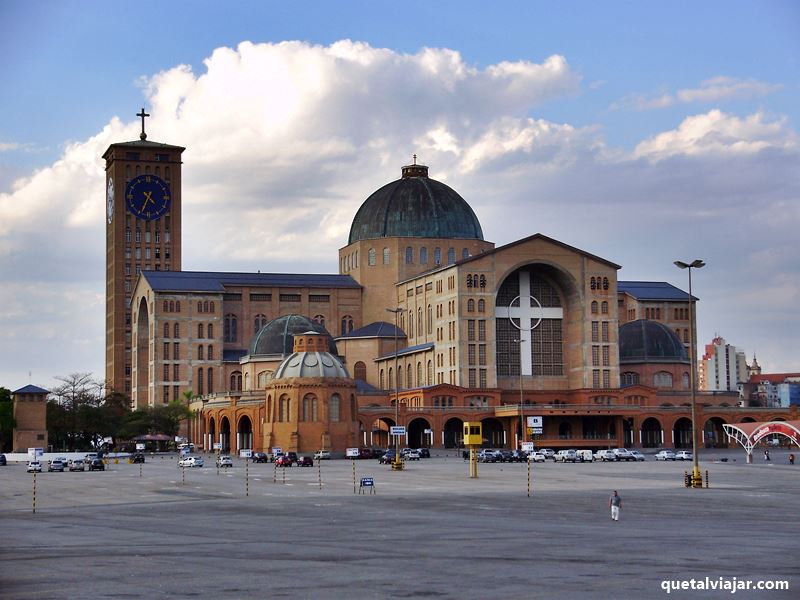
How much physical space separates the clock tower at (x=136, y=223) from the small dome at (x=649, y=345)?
66075 mm

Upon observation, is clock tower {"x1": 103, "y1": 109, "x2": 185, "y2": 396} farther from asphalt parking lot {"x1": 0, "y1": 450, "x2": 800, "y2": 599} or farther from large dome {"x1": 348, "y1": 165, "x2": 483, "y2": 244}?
asphalt parking lot {"x1": 0, "y1": 450, "x2": 800, "y2": 599}

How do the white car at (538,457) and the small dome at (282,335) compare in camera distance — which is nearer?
the white car at (538,457)

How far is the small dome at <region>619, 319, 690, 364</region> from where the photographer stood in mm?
159500

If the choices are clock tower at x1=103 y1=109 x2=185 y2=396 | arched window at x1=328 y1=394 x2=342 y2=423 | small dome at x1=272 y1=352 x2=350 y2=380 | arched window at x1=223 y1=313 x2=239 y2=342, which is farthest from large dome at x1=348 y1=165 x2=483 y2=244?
arched window at x1=328 y1=394 x2=342 y2=423

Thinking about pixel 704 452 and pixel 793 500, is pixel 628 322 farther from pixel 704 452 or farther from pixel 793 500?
pixel 793 500

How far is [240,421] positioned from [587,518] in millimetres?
97431

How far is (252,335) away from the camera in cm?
17562

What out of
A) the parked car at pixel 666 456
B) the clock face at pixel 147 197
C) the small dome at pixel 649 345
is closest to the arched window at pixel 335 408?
the parked car at pixel 666 456

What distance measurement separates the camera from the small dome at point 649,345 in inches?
6280

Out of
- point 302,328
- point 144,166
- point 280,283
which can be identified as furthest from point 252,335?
point 144,166

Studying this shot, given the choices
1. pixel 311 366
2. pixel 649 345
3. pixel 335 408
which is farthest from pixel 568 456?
pixel 649 345

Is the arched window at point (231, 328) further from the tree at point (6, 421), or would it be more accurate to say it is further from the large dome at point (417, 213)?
the tree at point (6, 421)

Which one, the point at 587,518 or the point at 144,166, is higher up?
the point at 144,166

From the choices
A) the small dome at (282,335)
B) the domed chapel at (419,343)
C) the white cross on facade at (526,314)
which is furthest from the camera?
the small dome at (282,335)
